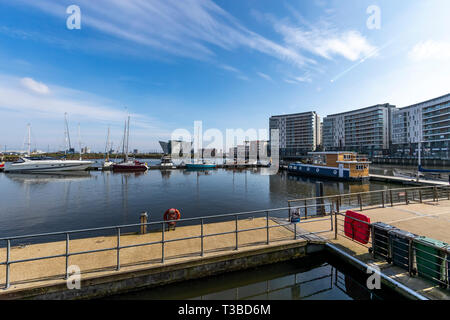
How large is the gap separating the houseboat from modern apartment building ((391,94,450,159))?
5054cm

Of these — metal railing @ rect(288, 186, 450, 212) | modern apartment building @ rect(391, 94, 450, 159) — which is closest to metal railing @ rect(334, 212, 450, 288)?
metal railing @ rect(288, 186, 450, 212)

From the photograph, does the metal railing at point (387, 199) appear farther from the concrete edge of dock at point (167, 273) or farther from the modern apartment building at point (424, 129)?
the modern apartment building at point (424, 129)

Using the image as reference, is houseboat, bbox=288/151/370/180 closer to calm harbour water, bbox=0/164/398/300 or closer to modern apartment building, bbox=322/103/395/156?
calm harbour water, bbox=0/164/398/300

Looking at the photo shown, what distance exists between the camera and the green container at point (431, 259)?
503 cm

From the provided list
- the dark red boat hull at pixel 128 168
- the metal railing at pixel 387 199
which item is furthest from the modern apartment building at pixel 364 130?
the dark red boat hull at pixel 128 168

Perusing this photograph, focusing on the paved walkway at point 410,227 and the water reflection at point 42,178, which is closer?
the paved walkway at point 410,227

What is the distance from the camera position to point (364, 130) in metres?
115

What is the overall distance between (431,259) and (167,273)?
24.0 feet

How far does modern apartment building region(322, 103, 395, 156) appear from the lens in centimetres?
10912

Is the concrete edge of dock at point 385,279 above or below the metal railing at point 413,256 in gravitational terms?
below

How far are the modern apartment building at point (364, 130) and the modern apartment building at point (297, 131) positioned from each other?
12446 mm
